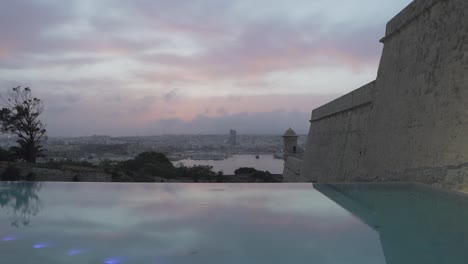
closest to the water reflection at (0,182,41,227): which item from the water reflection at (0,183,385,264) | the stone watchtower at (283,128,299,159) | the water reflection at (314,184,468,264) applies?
the water reflection at (0,183,385,264)

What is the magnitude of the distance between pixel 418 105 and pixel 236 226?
14.9 ft

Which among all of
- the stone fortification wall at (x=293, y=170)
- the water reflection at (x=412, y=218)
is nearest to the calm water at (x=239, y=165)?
the stone fortification wall at (x=293, y=170)

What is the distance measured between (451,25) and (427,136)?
1.73m

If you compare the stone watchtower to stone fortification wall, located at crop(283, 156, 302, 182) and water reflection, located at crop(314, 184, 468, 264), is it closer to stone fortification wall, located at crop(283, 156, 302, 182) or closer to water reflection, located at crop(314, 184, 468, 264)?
stone fortification wall, located at crop(283, 156, 302, 182)

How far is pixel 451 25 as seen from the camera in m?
5.52

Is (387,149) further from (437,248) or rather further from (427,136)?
(437,248)

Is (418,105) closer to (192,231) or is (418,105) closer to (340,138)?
(192,231)

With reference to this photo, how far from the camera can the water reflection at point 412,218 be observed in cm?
264

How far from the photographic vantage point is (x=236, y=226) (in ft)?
11.5

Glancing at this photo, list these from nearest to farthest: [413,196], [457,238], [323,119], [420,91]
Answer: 1. [457,238]
2. [413,196]
3. [420,91]
4. [323,119]

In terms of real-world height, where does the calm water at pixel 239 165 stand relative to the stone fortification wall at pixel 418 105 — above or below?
below

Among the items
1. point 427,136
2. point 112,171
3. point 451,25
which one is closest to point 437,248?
point 427,136

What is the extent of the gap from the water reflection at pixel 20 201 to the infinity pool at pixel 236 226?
0.05ft

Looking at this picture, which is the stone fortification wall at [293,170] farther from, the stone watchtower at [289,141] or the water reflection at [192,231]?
the water reflection at [192,231]
